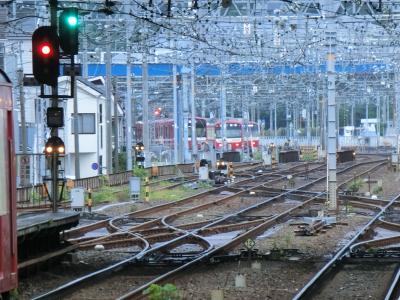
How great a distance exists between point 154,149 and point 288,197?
25.2 m

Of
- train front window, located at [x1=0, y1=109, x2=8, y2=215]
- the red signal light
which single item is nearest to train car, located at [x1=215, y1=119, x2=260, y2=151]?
the red signal light

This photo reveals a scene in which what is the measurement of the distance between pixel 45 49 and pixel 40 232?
2.54 metres

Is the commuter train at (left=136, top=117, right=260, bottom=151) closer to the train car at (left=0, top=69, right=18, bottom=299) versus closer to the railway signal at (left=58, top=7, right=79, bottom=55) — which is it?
the railway signal at (left=58, top=7, right=79, bottom=55)

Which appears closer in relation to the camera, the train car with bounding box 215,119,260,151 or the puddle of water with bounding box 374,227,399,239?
the puddle of water with bounding box 374,227,399,239

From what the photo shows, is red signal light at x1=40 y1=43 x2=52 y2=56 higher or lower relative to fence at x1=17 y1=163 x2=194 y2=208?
higher

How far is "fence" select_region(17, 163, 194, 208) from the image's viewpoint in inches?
896

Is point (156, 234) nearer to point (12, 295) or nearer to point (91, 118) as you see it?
point (12, 295)

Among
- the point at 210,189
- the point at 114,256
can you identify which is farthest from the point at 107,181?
the point at 114,256

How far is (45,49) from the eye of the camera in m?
10.3

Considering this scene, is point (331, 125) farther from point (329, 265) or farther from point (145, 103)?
point (145, 103)

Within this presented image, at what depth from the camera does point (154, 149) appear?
1971 inches

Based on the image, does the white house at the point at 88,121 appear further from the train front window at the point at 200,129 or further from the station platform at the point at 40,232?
the station platform at the point at 40,232

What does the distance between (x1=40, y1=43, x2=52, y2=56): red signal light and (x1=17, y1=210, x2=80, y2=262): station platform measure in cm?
222

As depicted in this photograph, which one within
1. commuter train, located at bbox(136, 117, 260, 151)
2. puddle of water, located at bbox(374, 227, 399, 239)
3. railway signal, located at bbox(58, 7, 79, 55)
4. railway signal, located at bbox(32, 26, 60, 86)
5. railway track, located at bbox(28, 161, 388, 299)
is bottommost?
puddle of water, located at bbox(374, 227, 399, 239)
